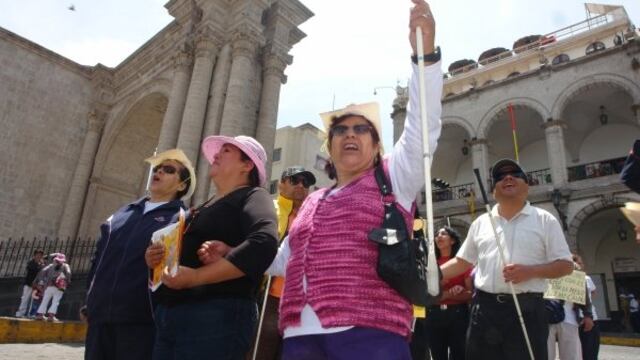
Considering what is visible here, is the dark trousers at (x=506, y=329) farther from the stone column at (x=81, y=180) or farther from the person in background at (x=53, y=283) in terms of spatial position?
the stone column at (x=81, y=180)

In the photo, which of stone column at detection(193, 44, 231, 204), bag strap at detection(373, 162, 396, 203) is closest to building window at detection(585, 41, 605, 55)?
stone column at detection(193, 44, 231, 204)

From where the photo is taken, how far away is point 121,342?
8.05 ft

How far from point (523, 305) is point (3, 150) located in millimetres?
19128

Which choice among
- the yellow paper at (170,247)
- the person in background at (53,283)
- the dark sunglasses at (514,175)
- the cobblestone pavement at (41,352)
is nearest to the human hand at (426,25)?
the yellow paper at (170,247)

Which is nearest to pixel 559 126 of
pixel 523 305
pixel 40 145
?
pixel 523 305

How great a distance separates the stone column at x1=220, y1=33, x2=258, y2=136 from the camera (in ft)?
37.8

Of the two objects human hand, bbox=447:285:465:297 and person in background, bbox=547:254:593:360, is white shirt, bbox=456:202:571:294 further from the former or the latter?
person in background, bbox=547:254:593:360

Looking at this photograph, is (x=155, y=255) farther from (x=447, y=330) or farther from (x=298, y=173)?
(x=447, y=330)

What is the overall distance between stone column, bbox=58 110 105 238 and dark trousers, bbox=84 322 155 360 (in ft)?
54.3

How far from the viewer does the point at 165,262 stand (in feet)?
6.77

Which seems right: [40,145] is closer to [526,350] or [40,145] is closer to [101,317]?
[101,317]

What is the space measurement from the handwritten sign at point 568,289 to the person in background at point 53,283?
923cm

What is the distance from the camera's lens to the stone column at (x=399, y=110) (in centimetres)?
2250

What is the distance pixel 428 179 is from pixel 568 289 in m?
3.21
